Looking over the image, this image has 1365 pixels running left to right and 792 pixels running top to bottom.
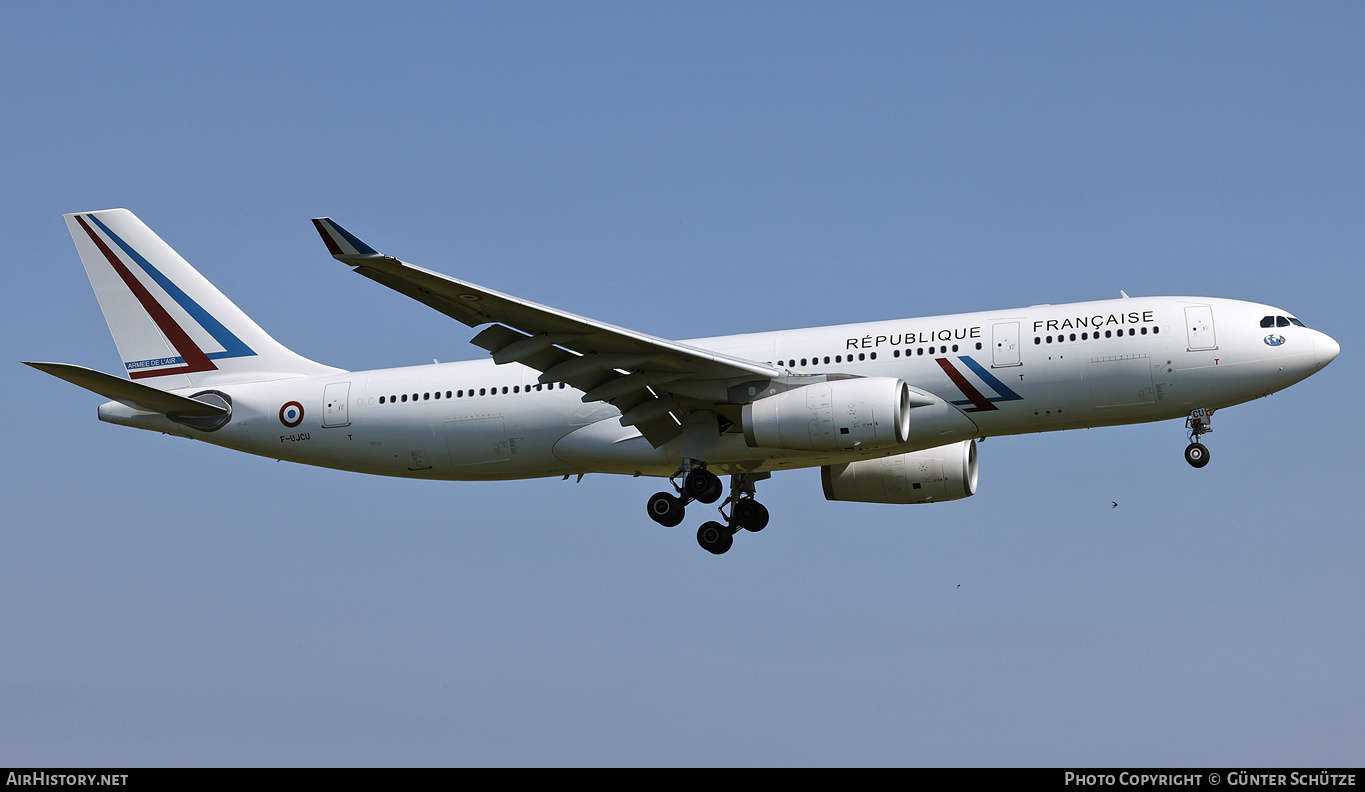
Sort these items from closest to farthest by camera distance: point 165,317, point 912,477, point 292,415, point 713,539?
point 713,539
point 292,415
point 912,477
point 165,317

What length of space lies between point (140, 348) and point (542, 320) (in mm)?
13485

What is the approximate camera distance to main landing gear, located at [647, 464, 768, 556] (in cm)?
3091

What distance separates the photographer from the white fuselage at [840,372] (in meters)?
28.7

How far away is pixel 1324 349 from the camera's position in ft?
94.2

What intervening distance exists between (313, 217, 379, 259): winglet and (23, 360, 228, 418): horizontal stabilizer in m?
6.91

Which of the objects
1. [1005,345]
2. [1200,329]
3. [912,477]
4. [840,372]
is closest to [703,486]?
[840,372]

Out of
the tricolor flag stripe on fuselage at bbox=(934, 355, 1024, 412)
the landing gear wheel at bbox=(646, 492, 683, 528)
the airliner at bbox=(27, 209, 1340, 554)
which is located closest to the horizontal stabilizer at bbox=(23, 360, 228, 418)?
the airliner at bbox=(27, 209, 1340, 554)

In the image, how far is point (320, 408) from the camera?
33281mm

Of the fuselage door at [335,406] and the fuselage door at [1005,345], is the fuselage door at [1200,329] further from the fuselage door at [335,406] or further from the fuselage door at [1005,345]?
the fuselage door at [335,406]

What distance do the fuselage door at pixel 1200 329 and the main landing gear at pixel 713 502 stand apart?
994 centimetres

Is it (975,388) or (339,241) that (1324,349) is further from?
(339,241)

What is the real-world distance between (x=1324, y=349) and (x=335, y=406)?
2123cm
